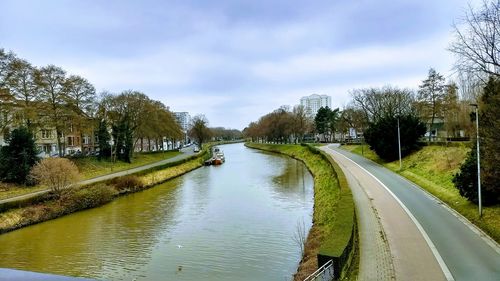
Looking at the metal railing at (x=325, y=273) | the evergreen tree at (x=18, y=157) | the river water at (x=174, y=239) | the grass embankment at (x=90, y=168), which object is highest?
the evergreen tree at (x=18, y=157)

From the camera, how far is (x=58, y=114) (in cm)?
4788

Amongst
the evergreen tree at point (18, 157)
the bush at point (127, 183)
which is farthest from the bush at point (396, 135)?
the evergreen tree at point (18, 157)

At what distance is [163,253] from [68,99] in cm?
3568

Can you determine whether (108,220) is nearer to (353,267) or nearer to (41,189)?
(41,189)

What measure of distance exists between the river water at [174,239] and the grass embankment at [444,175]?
26.5ft

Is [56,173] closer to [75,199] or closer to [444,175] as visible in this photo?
[75,199]

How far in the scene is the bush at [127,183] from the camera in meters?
39.7

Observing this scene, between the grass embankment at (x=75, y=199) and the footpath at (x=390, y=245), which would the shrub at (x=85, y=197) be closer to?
the grass embankment at (x=75, y=199)

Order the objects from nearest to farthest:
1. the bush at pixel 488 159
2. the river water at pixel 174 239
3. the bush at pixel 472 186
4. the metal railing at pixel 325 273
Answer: the metal railing at pixel 325 273
the bush at pixel 488 159
the river water at pixel 174 239
the bush at pixel 472 186

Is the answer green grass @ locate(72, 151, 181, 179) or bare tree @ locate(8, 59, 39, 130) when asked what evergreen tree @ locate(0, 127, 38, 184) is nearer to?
bare tree @ locate(8, 59, 39, 130)

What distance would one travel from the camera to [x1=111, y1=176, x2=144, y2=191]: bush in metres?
39.7

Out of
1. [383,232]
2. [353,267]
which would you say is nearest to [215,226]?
[383,232]

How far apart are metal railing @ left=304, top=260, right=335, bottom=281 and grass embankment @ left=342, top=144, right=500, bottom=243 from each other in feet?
27.0

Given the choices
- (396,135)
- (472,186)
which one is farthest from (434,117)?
(472,186)
